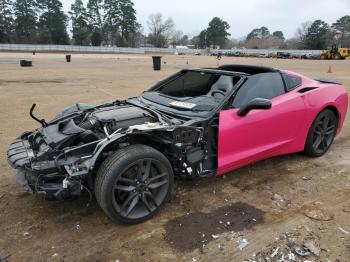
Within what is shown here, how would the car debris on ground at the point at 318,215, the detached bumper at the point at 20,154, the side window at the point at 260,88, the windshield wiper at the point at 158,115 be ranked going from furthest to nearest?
the side window at the point at 260,88
the windshield wiper at the point at 158,115
the car debris on ground at the point at 318,215
the detached bumper at the point at 20,154

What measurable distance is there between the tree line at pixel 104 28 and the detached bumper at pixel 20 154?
76023 mm

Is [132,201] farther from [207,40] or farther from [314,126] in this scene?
[207,40]

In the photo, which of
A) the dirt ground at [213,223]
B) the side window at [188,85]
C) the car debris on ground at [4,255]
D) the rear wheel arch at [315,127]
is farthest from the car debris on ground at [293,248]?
the side window at [188,85]

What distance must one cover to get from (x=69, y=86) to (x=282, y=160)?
391 inches

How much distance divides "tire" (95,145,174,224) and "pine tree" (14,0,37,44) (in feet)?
259

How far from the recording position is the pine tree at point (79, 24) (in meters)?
79.7

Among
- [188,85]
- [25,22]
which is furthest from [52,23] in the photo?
[188,85]

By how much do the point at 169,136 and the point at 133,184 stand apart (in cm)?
61

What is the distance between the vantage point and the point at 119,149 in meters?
3.10

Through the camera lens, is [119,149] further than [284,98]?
No

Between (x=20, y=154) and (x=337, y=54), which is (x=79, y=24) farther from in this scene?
(x=20, y=154)

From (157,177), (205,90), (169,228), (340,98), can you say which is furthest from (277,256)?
(340,98)

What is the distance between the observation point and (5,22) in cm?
7138

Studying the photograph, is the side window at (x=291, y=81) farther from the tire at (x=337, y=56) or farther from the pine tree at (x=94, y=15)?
the pine tree at (x=94, y=15)
